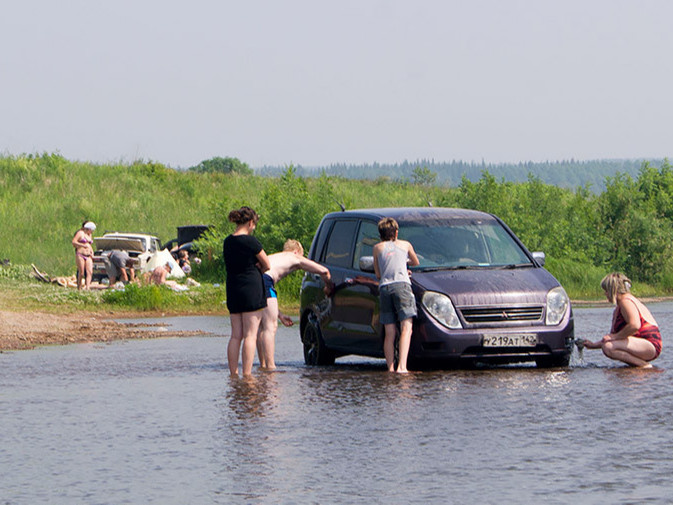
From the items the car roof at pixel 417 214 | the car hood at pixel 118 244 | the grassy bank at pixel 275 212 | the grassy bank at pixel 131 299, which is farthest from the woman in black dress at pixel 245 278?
the car hood at pixel 118 244

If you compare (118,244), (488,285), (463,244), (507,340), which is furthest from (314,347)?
(118,244)

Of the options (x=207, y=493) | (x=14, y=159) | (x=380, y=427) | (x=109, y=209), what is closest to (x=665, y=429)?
(x=380, y=427)

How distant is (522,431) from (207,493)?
2.79m

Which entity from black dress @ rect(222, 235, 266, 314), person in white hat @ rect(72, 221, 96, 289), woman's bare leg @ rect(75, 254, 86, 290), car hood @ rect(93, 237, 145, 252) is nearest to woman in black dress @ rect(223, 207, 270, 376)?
black dress @ rect(222, 235, 266, 314)

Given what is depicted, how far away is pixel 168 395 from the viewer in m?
12.0

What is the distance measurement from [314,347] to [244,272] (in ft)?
A: 7.24

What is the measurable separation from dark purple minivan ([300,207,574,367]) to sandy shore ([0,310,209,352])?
18.6ft

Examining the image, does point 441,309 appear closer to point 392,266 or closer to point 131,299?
point 392,266

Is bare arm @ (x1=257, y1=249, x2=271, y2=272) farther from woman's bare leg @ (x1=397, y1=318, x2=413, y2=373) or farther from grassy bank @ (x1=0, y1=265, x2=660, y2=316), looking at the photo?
grassy bank @ (x1=0, y1=265, x2=660, y2=316)

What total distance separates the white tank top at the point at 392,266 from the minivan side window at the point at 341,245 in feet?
4.44

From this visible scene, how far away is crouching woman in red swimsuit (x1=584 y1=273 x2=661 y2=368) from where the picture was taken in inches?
517

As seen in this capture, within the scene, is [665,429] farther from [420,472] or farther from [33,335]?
[33,335]

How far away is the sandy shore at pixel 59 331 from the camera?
779 inches

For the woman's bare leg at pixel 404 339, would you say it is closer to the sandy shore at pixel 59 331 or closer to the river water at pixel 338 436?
the river water at pixel 338 436
